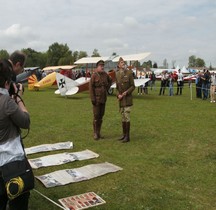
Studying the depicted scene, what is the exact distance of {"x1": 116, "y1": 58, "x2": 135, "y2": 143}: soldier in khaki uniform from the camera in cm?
738

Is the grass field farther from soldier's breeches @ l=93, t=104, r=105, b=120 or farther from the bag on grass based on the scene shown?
the bag on grass

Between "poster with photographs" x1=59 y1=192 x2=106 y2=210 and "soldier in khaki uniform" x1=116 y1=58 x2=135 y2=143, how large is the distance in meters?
3.22

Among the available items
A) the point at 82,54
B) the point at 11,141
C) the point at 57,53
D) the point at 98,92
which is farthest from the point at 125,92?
the point at 82,54

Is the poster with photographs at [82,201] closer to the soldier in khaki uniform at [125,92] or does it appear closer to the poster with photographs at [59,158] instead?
the poster with photographs at [59,158]

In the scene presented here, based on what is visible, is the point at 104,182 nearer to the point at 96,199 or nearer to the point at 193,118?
the point at 96,199

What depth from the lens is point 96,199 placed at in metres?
4.21

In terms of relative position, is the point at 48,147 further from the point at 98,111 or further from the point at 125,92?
the point at 125,92

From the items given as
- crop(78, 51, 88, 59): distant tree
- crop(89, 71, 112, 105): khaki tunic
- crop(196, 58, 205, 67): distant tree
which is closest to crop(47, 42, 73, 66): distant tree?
crop(78, 51, 88, 59): distant tree

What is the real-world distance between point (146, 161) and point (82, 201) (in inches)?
81.4

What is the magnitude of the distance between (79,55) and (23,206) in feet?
332

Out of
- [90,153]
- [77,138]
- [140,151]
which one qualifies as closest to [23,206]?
[90,153]

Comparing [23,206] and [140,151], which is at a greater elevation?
[23,206]

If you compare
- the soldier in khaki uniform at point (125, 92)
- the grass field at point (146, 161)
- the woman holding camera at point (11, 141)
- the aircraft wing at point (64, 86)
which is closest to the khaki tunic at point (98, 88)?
the soldier in khaki uniform at point (125, 92)

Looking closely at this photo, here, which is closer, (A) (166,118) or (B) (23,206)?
(B) (23,206)
